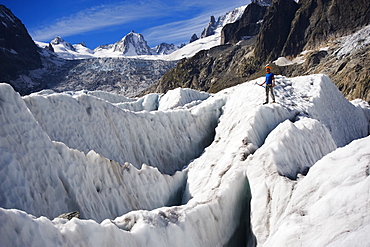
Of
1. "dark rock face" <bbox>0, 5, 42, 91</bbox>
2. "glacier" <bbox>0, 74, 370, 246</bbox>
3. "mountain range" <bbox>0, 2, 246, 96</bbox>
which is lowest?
"glacier" <bbox>0, 74, 370, 246</bbox>

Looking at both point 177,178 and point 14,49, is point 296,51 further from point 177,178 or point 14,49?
point 14,49

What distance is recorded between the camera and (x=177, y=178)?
12500 mm

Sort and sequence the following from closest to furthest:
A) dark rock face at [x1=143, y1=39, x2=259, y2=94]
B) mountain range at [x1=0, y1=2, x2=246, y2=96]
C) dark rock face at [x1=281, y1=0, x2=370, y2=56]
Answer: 1. dark rock face at [x1=281, y1=0, x2=370, y2=56]
2. dark rock face at [x1=143, y1=39, x2=259, y2=94]
3. mountain range at [x1=0, y1=2, x2=246, y2=96]

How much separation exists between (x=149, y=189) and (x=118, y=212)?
5.81 ft

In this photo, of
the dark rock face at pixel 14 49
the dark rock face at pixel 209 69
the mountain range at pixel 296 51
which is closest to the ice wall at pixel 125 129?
the mountain range at pixel 296 51

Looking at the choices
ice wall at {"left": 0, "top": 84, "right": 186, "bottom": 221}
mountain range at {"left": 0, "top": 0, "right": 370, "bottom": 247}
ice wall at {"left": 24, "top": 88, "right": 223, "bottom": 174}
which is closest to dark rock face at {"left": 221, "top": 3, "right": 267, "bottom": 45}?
mountain range at {"left": 0, "top": 0, "right": 370, "bottom": 247}

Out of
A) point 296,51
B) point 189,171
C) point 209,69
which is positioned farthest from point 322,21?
point 189,171

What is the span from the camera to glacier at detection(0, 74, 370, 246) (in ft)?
19.0

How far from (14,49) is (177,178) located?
165m

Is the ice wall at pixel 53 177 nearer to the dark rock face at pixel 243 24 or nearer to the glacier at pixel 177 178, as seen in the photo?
the glacier at pixel 177 178

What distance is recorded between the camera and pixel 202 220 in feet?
26.6

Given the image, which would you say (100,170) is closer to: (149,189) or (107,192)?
(107,192)

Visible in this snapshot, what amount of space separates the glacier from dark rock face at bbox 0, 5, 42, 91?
4856 inches

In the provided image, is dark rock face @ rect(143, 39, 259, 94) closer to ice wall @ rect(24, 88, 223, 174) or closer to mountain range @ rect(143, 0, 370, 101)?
mountain range @ rect(143, 0, 370, 101)
